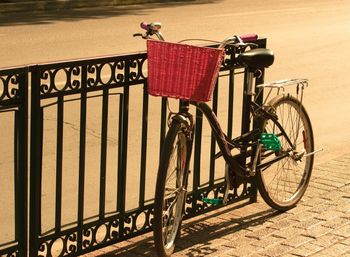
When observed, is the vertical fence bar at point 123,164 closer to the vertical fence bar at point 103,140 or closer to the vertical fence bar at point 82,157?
the vertical fence bar at point 103,140

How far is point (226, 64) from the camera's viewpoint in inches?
241

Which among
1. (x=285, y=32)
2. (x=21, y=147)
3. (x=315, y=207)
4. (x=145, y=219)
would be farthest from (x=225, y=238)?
(x=285, y=32)

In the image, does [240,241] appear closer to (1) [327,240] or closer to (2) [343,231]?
(1) [327,240]

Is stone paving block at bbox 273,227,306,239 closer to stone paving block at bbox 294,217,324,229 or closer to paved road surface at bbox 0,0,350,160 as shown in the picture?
stone paving block at bbox 294,217,324,229

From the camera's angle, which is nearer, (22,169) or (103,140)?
(22,169)

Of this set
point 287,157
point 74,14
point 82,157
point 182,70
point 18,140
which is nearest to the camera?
point 18,140

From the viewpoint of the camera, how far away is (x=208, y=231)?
5.90 m

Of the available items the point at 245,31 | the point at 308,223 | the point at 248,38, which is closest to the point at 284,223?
the point at 308,223

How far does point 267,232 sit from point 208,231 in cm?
38

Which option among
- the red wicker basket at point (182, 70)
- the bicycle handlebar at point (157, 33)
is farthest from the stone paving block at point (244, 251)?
the bicycle handlebar at point (157, 33)

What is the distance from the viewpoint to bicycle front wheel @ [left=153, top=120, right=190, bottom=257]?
5098 millimetres

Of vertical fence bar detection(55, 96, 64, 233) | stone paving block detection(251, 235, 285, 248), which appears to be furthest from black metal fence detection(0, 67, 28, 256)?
stone paving block detection(251, 235, 285, 248)

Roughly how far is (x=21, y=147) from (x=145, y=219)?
3.89 ft

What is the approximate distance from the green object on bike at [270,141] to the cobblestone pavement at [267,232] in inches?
19.7
